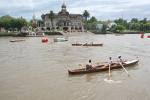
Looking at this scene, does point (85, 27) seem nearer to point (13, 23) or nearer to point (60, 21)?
point (60, 21)

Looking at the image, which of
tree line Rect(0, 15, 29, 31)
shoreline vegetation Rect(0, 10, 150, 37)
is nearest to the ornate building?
shoreline vegetation Rect(0, 10, 150, 37)

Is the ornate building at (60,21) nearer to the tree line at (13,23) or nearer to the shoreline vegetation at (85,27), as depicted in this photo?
the shoreline vegetation at (85,27)

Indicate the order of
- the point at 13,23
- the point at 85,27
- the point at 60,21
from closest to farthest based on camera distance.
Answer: the point at 13,23 < the point at 60,21 < the point at 85,27

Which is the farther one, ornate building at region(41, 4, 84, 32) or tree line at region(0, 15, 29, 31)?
ornate building at region(41, 4, 84, 32)

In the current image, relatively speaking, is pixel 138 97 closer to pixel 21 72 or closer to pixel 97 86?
pixel 97 86

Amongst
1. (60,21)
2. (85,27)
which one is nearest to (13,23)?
(60,21)

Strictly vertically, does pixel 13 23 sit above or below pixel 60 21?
below

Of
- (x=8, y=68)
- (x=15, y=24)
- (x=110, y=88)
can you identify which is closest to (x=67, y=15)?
(x=15, y=24)

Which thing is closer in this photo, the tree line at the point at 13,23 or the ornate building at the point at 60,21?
the tree line at the point at 13,23

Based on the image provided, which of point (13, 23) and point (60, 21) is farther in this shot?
point (60, 21)

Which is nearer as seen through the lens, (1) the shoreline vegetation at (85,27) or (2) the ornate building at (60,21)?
(1) the shoreline vegetation at (85,27)

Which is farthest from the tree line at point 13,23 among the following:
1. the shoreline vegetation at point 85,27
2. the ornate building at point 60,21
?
the ornate building at point 60,21

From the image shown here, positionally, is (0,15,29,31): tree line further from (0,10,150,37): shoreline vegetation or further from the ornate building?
the ornate building

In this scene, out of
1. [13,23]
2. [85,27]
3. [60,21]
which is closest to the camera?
[13,23]
